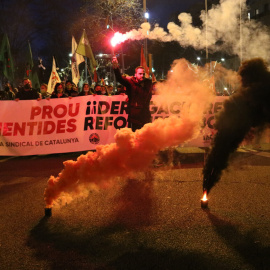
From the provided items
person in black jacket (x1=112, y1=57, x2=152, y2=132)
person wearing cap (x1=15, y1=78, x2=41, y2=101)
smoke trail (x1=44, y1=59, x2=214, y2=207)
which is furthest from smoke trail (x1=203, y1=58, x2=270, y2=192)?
person wearing cap (x1=15, y1=78, x2=41, y2=101)

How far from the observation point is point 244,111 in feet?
12.9

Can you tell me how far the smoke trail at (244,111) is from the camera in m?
3.88

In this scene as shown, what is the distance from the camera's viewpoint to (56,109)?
28.2 feet

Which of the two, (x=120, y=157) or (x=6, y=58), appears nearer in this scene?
(x=120, y=157)

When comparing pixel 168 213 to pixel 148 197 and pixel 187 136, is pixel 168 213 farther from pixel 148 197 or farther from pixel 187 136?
pixel 187 136

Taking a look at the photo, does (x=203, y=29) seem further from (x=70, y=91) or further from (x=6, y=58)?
(x=6, y=58)

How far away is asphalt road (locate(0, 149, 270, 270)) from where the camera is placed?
3.11m

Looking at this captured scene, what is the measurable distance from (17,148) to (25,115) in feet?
2.98

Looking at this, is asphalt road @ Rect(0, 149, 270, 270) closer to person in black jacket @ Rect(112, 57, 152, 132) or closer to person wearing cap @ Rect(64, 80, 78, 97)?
person in black jacket @ Rect(112, 57, 152, 132)

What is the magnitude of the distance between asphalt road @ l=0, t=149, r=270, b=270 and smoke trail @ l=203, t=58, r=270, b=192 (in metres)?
0.29

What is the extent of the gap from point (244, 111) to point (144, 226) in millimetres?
1874

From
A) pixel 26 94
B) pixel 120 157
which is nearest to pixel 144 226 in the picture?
pixel 120 157

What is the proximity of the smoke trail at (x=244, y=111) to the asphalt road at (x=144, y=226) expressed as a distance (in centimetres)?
29

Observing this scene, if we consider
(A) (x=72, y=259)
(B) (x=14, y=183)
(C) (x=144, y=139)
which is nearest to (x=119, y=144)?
(C) (x=144, y=139)
